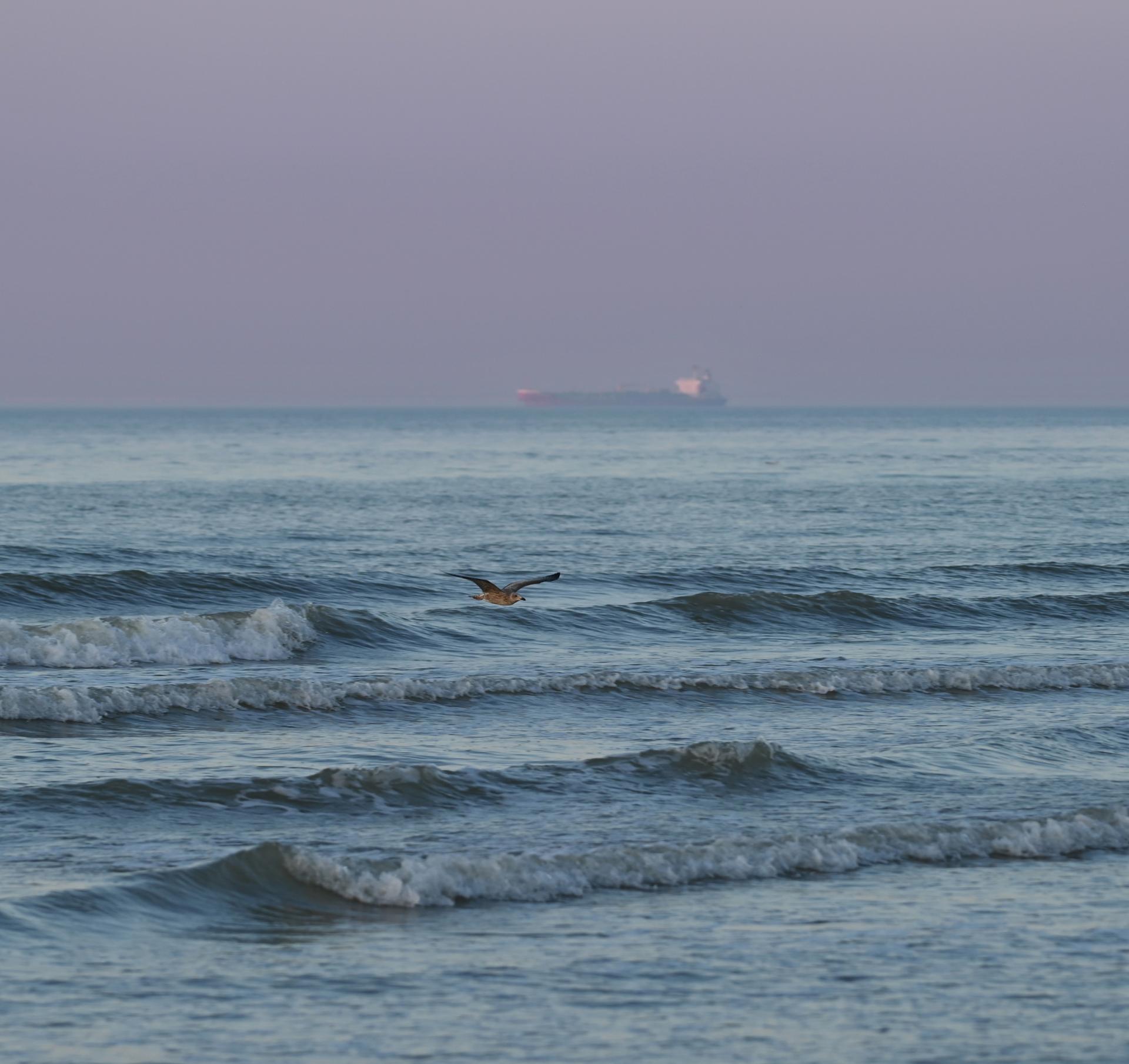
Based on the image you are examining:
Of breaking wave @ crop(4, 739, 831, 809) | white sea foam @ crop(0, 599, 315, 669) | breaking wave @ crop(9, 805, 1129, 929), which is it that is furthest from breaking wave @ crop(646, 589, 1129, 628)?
breaking wave @ crop(9, 805, 1129, 929)

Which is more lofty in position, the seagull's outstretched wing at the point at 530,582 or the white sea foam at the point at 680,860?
the seagull's outstretched wing at the point at 530,582

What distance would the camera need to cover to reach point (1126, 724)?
17.5m

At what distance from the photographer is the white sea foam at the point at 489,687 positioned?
17.6 metres

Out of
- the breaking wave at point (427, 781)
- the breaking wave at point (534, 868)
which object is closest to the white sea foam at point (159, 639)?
the breaking wave at point (427, 781)

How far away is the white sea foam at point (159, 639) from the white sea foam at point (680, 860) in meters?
11.5

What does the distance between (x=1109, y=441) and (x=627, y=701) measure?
11283 cm

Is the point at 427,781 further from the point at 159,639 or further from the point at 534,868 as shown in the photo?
the point at 159,639

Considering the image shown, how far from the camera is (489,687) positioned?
19609 millimetres

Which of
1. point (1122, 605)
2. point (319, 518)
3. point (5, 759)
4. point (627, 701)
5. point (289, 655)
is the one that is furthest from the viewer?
point (319, 518)

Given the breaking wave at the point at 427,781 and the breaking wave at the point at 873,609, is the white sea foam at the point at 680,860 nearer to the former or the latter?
the breaking wave at the point at 427,781

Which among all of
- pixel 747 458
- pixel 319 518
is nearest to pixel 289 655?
pixel 319 518

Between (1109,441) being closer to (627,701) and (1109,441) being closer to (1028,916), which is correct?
(627,701)

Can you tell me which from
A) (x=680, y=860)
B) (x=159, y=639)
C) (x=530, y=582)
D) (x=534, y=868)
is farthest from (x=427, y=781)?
(x=159, y=639)

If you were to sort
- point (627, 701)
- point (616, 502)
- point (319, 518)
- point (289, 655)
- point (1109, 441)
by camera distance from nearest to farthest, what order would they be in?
point (627, 701) < point (289, 655) < point (319, 518) < point (616, 502) < point (1109, 441)
